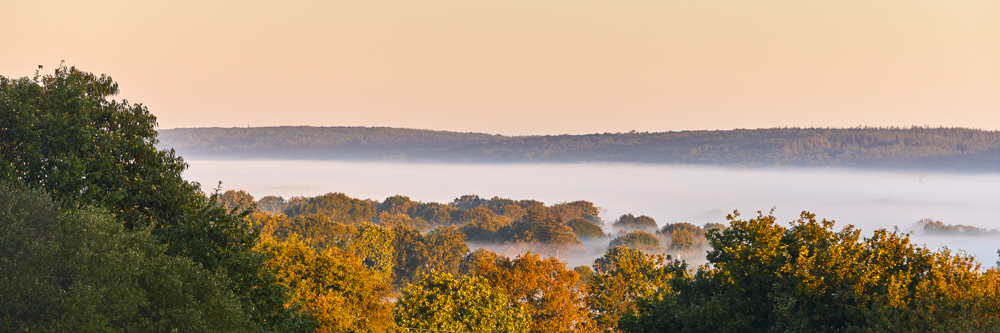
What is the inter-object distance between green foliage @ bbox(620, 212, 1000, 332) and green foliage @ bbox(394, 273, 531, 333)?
52.3 feet

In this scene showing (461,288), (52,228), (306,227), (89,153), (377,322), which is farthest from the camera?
(306,227)

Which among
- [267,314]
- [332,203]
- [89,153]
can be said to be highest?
[89,153]

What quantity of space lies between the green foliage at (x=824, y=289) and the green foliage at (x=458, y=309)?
52.3ft

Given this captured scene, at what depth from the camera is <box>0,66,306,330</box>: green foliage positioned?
76.1ft

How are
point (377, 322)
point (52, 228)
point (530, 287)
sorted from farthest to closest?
point (530, 287) < point (377, 322) < point (52, 228)

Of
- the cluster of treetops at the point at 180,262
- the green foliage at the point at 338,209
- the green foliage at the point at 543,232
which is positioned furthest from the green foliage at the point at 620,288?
the green foliage at the point at 338,209

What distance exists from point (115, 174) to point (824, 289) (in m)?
24.3

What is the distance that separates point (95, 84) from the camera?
89.0 feet

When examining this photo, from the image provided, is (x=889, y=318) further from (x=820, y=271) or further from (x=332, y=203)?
(x=332, y=203)

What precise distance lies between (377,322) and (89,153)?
21591 millimetres

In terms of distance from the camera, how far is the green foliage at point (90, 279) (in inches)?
709

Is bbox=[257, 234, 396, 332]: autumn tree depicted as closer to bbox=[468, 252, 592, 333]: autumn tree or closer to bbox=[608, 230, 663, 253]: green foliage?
bbox=[468, 252, 592, 333]: autumn tree

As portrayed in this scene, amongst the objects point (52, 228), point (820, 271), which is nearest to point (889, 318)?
point (820, 271)

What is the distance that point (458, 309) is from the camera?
4444cm
